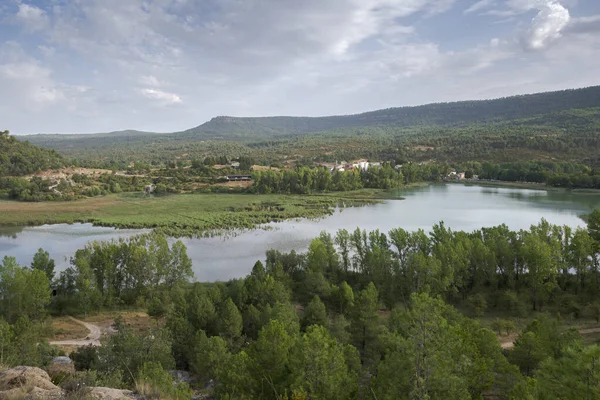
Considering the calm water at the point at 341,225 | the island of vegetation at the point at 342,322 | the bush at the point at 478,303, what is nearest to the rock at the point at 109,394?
the island of vegetation at the point at 342,322

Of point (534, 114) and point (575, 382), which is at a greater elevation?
point (534, 114)

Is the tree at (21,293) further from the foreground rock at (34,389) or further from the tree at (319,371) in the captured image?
the tree at (319,371)

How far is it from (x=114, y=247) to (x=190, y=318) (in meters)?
10.1

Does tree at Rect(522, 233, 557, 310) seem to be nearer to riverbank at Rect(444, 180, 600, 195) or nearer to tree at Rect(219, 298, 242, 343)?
tree at Rect(219, 298, 242, 343)

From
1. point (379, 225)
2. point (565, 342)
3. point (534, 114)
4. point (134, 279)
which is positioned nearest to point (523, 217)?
point (379, 225)

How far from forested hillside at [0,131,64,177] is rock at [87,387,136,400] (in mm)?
77671

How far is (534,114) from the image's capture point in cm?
16125

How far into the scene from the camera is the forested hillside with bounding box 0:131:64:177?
71.5 m

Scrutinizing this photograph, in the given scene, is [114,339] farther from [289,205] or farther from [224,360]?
[289,205]

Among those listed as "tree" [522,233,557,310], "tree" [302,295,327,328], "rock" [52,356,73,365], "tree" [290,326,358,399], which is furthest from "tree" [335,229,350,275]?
"rock" [52,356,73,365]

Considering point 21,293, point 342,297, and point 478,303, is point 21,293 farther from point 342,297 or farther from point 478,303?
point 478,303

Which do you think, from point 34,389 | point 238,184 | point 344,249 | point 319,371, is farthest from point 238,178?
point 34,389

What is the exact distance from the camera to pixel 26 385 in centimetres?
661

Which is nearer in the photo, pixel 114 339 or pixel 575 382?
pixel 575 382
